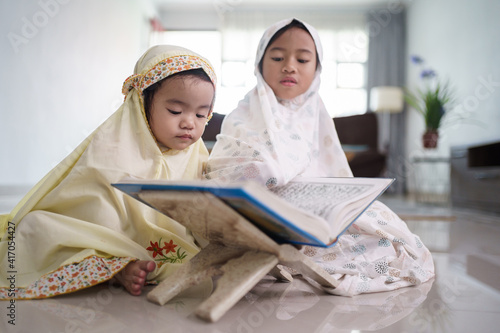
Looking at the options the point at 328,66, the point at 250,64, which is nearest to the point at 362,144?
the point at 328,66

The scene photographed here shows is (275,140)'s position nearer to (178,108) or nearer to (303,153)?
(303,153)

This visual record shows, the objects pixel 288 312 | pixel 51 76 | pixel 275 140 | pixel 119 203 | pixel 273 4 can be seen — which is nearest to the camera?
pixel 288 312

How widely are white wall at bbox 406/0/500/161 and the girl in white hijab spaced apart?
9.02 feet

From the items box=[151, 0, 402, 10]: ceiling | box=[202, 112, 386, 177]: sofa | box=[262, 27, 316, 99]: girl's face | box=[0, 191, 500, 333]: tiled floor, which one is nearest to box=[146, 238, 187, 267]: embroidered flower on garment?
box=[0, 191, 500, 333]: tiled floor

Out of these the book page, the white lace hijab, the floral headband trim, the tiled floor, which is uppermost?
the floral headband trim

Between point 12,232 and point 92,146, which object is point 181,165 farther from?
point 12,232

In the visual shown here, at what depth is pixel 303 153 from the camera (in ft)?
4.44

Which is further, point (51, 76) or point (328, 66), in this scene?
point (328, 66)

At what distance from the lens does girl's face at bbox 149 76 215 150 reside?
115 centimetres

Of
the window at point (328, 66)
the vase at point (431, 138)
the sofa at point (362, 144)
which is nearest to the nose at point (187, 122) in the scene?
the sofa at point (362, 144)

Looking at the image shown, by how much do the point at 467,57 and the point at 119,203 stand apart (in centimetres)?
473

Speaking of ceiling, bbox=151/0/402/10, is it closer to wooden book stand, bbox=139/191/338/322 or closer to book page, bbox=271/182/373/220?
book page, bbox=271/182/373/220

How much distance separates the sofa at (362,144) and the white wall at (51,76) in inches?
115

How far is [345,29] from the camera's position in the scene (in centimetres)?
738
